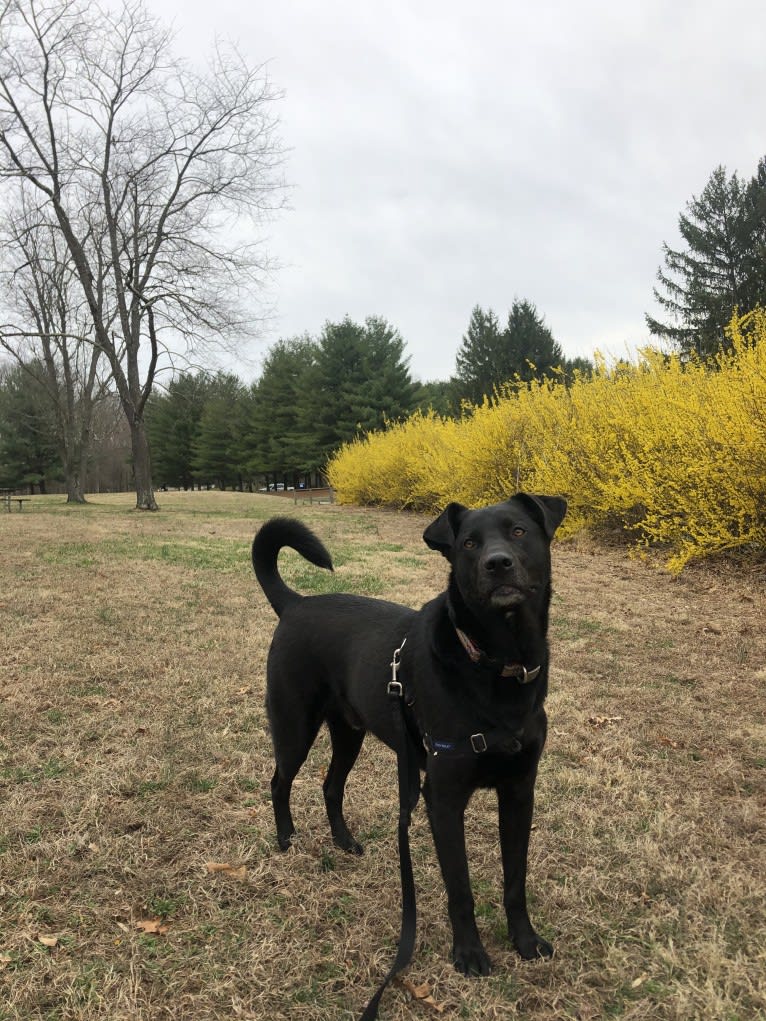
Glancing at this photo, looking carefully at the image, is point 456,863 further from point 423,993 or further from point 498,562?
point 498,562

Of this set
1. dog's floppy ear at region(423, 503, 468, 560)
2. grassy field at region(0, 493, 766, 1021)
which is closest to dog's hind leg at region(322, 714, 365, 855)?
grassy field at region(0, 493, 766, 1021)

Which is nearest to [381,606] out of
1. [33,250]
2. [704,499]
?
[704,499]

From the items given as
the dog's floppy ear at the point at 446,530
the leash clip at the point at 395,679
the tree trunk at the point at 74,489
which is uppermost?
the tree trunk at the point at 74,489

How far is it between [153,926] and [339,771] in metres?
0.90

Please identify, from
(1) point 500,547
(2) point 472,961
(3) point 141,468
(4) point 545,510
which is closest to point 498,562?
(1) point 500,547

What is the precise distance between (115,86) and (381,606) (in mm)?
22025

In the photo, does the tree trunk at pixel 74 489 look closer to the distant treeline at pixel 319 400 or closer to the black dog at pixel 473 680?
the distant treeline at pixel 319 400

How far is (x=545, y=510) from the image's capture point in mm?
2258

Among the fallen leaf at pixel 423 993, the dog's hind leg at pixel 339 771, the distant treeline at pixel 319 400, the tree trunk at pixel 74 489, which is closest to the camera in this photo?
the fallen leaf at pixel 423 993

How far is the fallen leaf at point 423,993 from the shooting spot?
1.89 metres

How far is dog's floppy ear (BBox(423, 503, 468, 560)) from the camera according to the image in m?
2.20

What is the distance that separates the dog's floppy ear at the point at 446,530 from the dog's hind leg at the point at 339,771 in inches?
38.3

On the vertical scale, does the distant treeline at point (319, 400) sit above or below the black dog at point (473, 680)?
above

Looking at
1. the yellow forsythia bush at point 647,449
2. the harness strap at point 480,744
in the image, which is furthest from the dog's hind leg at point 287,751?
the yellow forsythia bush at point 647,449
